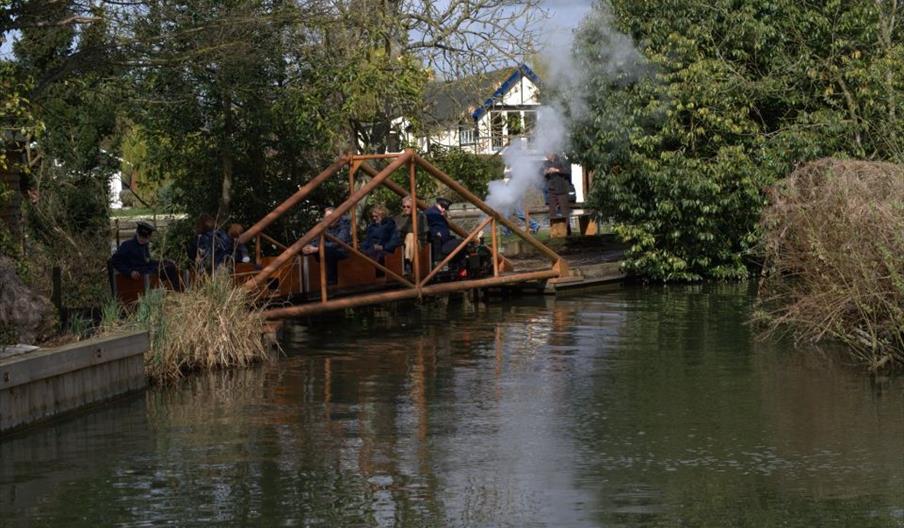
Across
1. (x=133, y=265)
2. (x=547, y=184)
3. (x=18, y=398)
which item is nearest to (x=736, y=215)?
(x=547, y=184)

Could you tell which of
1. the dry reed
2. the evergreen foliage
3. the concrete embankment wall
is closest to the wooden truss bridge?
the dry reed

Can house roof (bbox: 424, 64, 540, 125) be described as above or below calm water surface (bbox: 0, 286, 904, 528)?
above

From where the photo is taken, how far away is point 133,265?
1923cm

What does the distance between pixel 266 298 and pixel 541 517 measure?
10480 mm

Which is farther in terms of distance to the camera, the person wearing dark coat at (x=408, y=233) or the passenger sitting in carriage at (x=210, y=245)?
the person wearing dark coat at (x=408, y=233)

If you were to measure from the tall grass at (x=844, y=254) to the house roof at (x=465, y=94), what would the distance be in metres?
7.41

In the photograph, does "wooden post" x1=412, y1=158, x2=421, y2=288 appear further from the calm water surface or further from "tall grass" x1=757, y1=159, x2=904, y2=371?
"tall grass" x1=757, y1=159, x2=904, y2=371

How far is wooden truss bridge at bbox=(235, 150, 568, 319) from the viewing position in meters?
20.0

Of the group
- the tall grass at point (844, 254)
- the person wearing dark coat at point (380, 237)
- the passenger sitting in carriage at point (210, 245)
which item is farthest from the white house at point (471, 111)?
the tall grass at point (844, 254)

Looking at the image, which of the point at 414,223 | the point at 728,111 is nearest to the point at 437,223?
the point at 414,223

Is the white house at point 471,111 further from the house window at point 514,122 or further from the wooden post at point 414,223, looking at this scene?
the wooden post at point 414,223

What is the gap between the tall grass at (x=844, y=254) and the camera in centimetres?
1638

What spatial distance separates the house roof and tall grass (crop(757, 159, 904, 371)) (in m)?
7.41

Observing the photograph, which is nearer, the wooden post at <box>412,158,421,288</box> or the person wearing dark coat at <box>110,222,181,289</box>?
the person wearing dark coat at <box>110,222,181,289</box>
